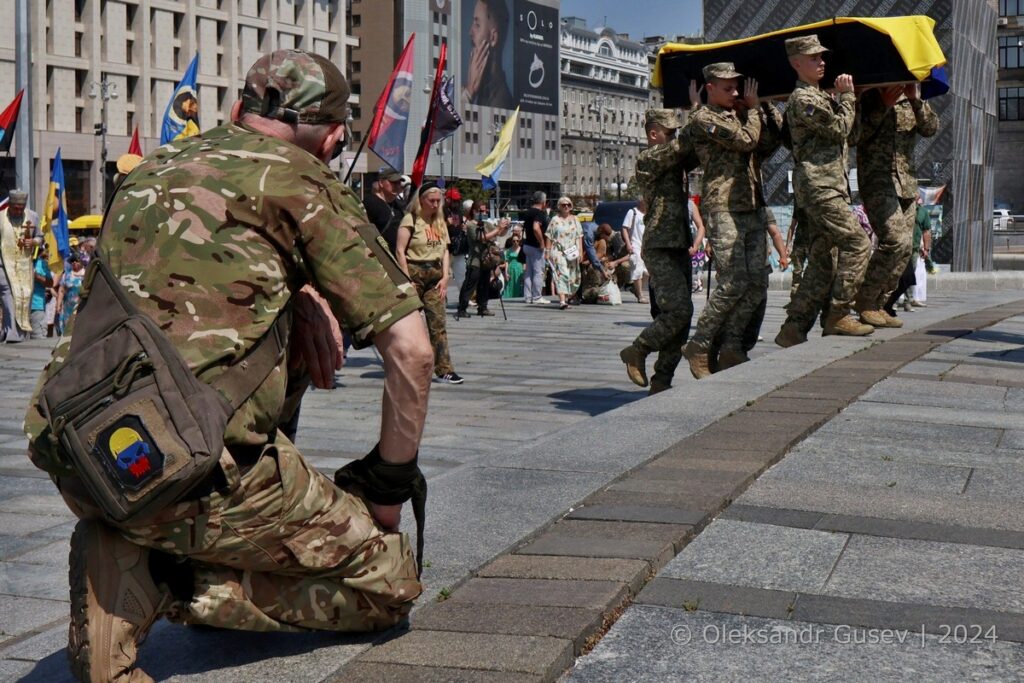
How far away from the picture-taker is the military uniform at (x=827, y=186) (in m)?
10.1

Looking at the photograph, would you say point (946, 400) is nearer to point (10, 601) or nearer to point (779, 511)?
point (779, 511)

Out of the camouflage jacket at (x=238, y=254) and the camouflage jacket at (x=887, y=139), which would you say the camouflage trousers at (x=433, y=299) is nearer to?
the camouflage jacket at (x=887, y=139)

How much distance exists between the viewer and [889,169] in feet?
37.6

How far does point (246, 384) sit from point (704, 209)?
6717 millimetres

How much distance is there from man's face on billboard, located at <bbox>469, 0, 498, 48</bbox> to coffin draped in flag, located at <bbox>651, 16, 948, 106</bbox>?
123 m

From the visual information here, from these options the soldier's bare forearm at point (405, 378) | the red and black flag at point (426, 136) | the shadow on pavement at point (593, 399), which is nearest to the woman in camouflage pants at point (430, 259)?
the red and black flag at point (426, 136)

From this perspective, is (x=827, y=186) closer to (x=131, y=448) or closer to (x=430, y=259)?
(x=430, y=259)

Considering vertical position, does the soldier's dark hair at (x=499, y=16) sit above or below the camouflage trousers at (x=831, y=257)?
above

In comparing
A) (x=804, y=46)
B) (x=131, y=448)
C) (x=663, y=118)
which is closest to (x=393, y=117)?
(x=804, y=46)

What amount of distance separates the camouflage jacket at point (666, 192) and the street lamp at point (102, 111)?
5748cm

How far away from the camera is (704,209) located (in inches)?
374

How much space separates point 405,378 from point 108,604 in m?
0.73

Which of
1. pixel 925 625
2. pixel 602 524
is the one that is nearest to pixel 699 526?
pixel 602 524

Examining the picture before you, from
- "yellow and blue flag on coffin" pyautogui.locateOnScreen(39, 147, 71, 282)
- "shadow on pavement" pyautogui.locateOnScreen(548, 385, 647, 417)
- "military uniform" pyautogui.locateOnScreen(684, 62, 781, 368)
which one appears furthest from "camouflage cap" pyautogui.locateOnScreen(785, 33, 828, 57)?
"yellow and blue flag on coffin" pyautogui.locateOnScreen(39, 147, 71, 282)
